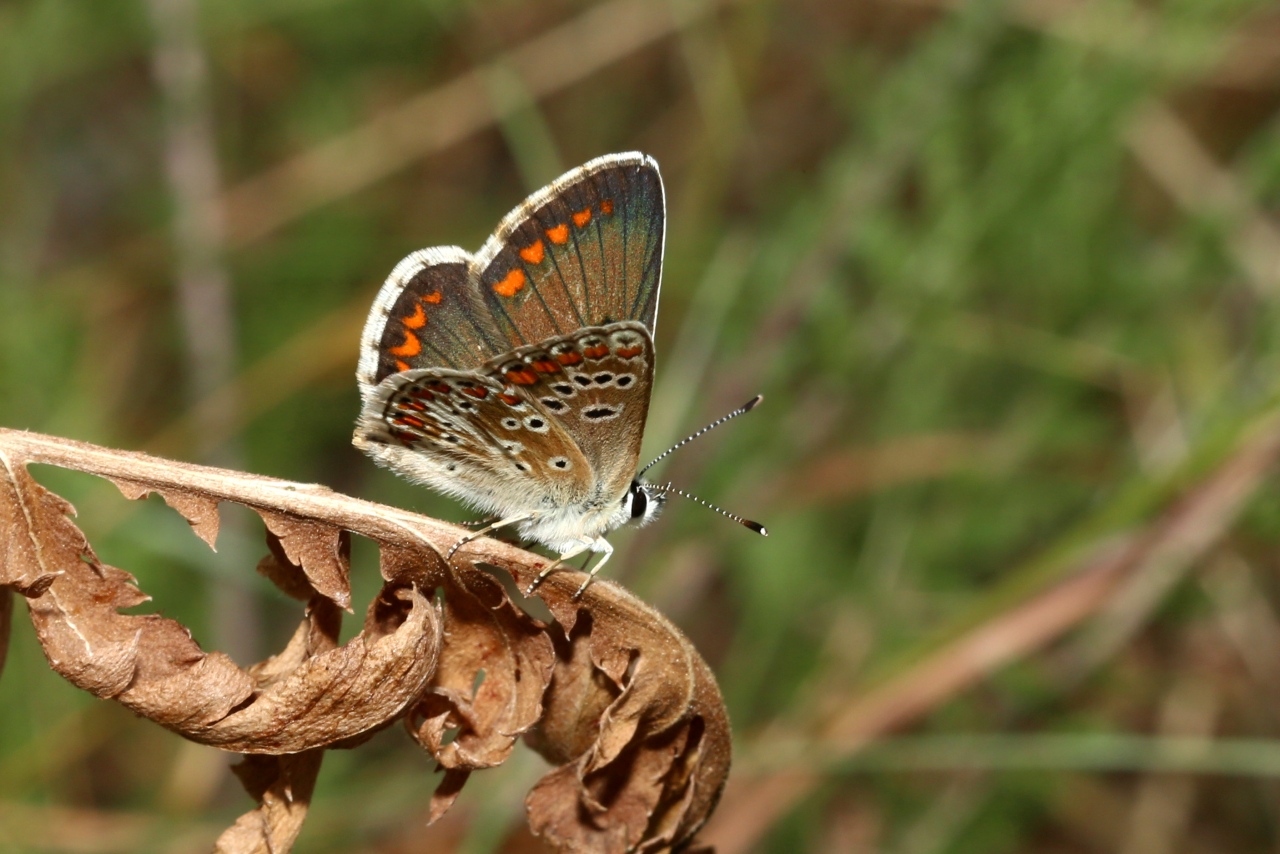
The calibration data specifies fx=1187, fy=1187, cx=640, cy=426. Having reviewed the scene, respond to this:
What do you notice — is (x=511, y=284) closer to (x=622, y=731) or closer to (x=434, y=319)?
(x=434, y=319)

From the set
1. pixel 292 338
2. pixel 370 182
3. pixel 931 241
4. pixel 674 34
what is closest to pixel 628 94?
pixel 674 34

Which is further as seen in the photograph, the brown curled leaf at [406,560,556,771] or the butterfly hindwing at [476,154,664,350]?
the butterfly hindwing at [476,154,664,350]

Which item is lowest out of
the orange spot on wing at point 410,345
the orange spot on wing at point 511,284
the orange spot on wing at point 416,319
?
the orange spot on wing at point 410,345

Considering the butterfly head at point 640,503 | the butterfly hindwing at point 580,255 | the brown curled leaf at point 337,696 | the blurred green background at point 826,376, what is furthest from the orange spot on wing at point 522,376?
the blurred green background at point 826,376

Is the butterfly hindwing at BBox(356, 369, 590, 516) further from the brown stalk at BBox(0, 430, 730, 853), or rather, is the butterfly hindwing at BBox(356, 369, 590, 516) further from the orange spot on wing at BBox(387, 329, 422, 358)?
the brown stalk at BBox(0, 430, 730, 853)

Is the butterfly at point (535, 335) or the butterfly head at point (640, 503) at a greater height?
the butterfly at point (535, 335)

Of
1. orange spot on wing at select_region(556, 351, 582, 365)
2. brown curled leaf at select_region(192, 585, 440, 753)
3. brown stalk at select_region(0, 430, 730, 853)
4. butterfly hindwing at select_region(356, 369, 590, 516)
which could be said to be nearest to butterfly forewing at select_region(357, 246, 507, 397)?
butterfly hindwing at select_region(356, 369, 590, 516)

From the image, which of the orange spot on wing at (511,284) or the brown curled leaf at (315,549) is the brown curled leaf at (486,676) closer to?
the brown curled leaf at (315,549)

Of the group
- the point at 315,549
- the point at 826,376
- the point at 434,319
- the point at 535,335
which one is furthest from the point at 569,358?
the point at 826,376
